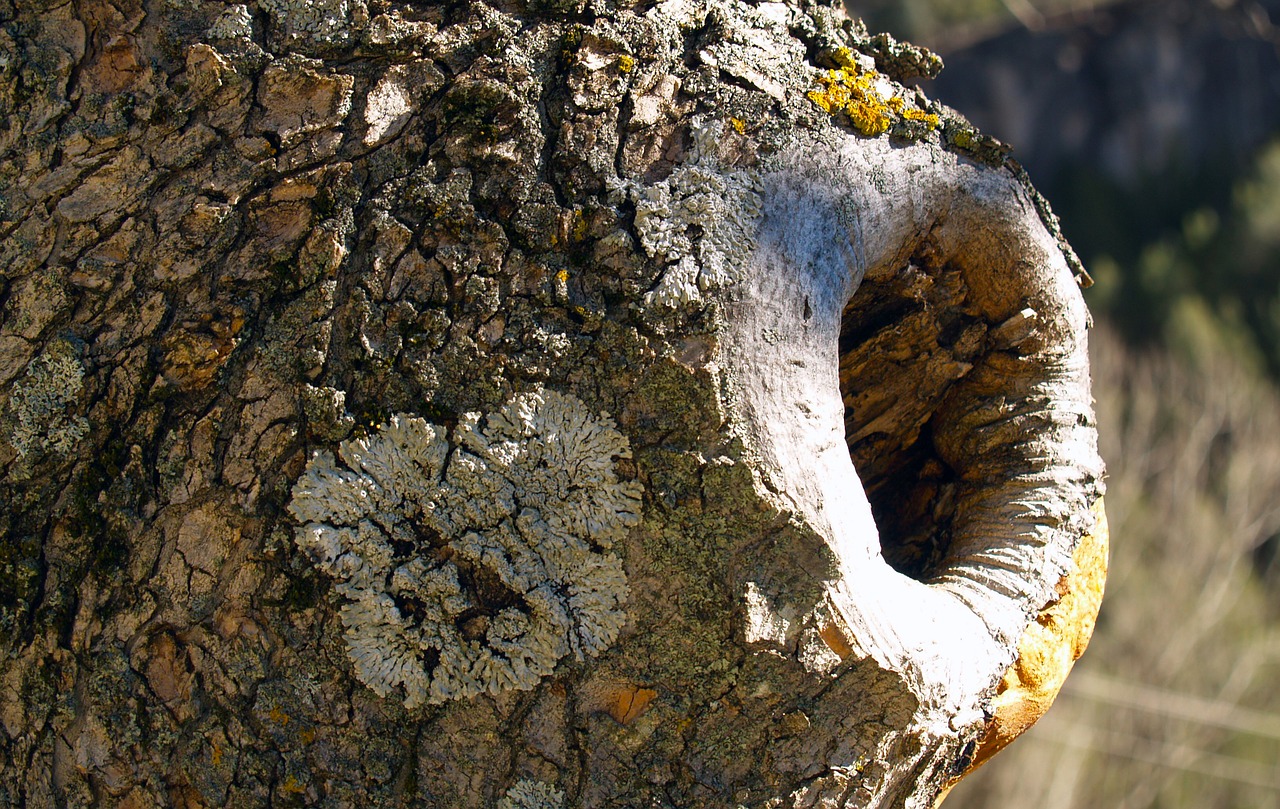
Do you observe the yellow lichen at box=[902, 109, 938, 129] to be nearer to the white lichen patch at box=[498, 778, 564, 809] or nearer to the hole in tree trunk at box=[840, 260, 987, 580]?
the hole in tree trunk at box=[840, 260, 987, 580]

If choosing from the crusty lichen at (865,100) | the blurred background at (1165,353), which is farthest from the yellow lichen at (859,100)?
the blurred background at (1165,353)

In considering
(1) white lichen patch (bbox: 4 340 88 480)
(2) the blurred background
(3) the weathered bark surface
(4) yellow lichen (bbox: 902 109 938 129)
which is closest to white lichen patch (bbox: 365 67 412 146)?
(3) the weathered bark surface

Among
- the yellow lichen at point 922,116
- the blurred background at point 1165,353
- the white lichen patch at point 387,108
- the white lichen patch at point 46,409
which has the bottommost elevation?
the blurred background at point 1165,353

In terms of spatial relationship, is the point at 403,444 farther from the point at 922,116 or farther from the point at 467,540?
the point at 922,116

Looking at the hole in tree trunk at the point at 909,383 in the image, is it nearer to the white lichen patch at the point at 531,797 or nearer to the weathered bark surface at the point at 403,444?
the weathered bark surface at the point at 403,444

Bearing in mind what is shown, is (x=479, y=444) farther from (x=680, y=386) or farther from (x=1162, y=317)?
(x=1162, y=317)

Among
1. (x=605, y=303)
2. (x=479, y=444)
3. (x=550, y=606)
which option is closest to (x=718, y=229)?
(x=605, y=303)
